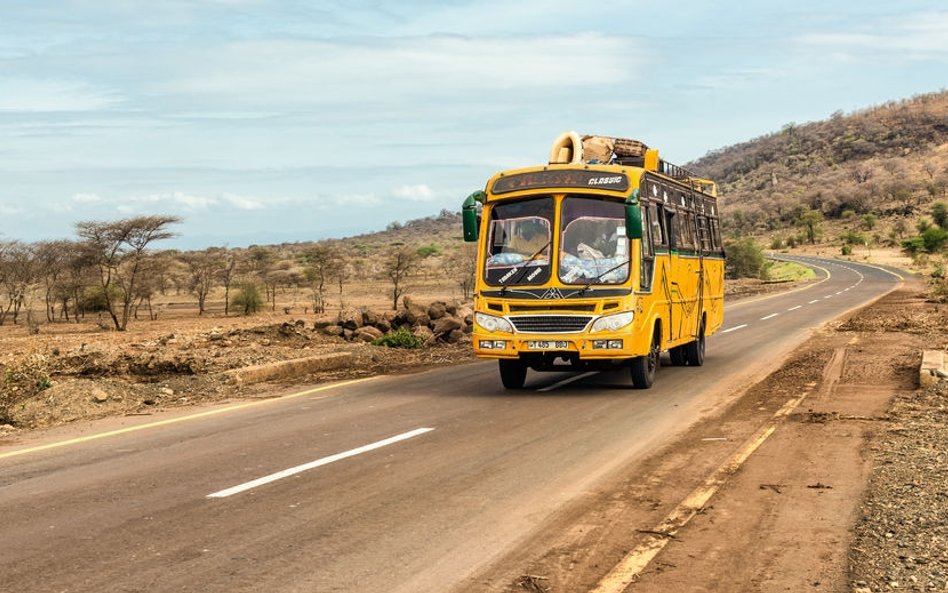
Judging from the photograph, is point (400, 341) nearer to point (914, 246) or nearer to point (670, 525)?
point (670, 525)

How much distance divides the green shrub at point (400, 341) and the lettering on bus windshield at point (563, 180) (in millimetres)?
8453

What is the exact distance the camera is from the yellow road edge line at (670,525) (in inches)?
223

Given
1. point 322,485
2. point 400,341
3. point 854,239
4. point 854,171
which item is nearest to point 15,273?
point 400,341

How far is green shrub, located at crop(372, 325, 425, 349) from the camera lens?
22.2 metres

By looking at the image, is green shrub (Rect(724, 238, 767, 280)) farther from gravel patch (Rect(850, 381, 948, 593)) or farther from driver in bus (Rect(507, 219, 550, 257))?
gravel patch (Rect(850, 381, 948, 593))

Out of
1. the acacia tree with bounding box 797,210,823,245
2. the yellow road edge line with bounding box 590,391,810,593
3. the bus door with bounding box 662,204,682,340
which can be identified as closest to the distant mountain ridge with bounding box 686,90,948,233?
the acacia tree with bounding box 797,210,823,245

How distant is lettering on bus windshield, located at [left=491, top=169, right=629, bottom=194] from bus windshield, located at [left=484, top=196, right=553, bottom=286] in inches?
8.4

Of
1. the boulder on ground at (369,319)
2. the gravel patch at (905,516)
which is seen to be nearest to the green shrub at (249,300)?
the boulder on ground at (369,319)

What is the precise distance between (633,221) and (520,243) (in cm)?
163

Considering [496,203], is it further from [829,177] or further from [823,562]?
[829,177]

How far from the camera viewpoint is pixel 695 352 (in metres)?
18.2

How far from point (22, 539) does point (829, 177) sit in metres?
157

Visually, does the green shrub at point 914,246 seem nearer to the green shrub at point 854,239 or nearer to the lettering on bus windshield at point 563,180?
the green shrub at point 854,239

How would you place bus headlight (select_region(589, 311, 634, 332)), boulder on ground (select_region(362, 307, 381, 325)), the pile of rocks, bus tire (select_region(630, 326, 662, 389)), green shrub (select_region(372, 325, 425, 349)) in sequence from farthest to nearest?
boulder on ground (select_region(362, 307, 381, 325)) < the pile of rocks < green shrub (select_region(372, 325, 425, 349)) < bus tire (select_region(630, 326, 662, 389)) < bus headlight (select_region(589, 311, 634, 332))
